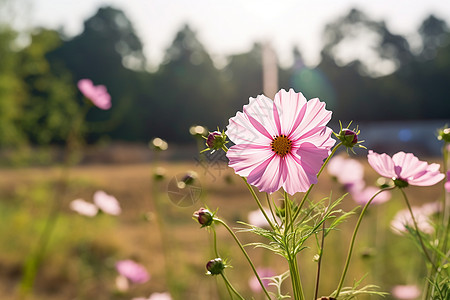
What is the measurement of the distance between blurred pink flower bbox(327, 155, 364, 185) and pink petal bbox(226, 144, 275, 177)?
0.69m

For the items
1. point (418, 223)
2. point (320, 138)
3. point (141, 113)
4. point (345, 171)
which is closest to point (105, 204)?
point (345, 171)

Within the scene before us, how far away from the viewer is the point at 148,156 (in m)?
9.75

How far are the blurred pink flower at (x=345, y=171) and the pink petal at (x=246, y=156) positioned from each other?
69 cm

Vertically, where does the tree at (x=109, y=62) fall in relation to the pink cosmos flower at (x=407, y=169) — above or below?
above

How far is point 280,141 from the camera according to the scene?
0.33 m

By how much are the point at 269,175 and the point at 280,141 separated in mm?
35

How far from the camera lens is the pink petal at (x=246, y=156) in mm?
307

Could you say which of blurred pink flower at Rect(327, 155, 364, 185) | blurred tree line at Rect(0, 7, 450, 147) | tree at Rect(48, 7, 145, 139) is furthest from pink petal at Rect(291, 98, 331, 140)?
tree at Rect(48, 7, 145, 139)

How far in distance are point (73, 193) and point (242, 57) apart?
1057 centimetres

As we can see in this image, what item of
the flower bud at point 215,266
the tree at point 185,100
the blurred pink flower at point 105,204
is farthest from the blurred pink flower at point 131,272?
the tree at point 185,100

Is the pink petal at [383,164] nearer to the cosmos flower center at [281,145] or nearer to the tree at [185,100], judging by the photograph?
the cosmos flower center at [281,145]

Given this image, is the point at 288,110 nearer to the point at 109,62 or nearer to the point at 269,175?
the point at 269,175

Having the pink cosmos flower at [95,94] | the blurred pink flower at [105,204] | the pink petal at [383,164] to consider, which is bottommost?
the pink petal at [383,164]

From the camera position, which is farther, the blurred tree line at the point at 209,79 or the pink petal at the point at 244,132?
the blurred tree line at the point at 209,79
